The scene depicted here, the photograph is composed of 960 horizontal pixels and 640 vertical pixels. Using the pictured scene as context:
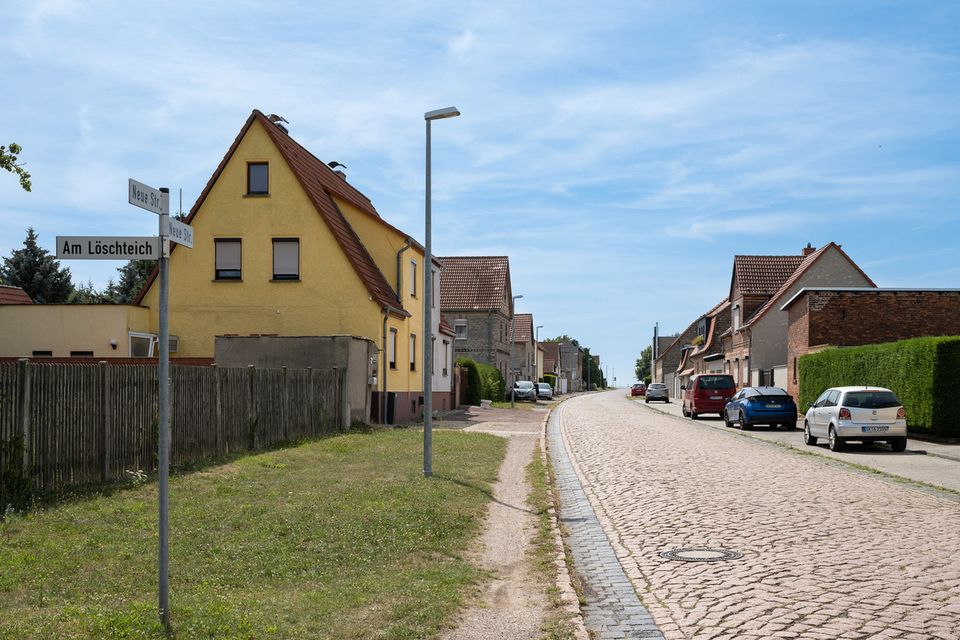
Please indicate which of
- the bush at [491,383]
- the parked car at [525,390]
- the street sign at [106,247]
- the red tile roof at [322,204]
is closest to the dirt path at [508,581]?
the street sign at [106,247]

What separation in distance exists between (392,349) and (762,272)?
33894 mm

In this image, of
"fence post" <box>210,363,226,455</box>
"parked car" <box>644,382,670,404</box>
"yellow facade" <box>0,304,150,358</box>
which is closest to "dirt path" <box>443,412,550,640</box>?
"fence post" <box>210,363,226,455</box>

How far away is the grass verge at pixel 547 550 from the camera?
20.1ft

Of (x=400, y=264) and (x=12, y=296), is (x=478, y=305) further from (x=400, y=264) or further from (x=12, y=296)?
(x=12, y=296)

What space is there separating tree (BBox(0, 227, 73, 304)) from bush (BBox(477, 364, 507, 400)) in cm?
→ 2325

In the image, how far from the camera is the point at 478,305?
61.1 m

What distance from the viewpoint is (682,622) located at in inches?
247

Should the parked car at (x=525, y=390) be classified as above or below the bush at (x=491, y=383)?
below

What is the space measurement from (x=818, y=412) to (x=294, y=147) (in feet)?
63.2

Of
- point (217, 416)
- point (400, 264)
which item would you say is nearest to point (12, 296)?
point (400, 264)

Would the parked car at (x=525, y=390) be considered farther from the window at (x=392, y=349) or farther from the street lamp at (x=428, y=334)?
the street lamp at (x=428, y=334)

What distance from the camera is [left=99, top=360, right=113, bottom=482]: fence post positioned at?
39.8 ft

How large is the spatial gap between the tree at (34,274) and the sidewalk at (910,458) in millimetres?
37184

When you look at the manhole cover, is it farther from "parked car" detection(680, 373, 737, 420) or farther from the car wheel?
"parked car" detection(680, 373, 737, 420)
